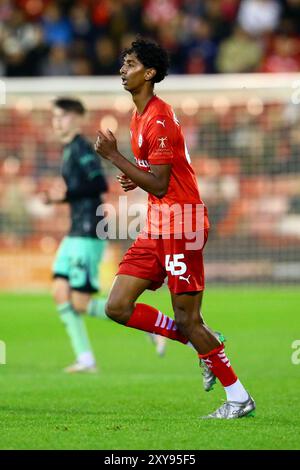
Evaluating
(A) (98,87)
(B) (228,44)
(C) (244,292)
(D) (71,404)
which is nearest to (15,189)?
(A) (98,87)

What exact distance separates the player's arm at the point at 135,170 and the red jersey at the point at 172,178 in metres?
0.15

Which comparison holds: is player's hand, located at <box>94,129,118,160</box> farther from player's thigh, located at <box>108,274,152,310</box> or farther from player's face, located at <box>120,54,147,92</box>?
player's thigh, located at <box>108,274,152,310</box>

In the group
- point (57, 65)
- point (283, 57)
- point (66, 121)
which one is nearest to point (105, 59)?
point (57, 65)

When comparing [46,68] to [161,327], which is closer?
[161,327]

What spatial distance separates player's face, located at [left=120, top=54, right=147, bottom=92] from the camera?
7.87m

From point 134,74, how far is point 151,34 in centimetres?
1447

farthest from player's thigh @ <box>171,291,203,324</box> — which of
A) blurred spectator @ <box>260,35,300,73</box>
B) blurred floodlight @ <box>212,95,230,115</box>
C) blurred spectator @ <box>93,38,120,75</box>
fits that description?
blurred spectator @ <box>93,38,120,75</box>

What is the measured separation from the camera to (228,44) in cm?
2117

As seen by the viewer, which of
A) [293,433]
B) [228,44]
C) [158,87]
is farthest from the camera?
[228,44]

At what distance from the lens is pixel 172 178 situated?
7777 mm

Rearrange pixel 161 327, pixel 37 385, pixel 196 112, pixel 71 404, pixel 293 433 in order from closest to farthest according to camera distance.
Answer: pixel 293 433 → pixel 161 327 → pixel 71 404 → pixel 37 385 → pixel 196 112

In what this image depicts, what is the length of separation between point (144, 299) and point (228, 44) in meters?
6.32

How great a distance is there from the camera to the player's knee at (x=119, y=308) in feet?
25.8

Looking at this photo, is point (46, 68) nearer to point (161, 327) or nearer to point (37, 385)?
point (37, 385)
